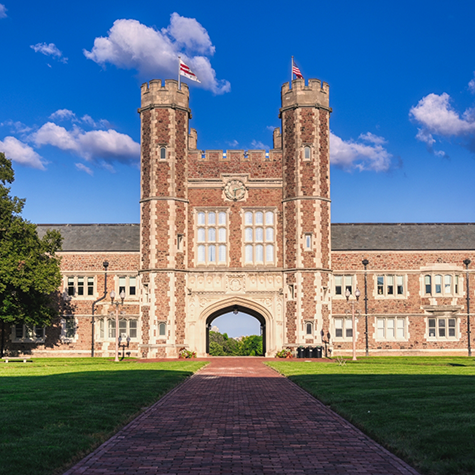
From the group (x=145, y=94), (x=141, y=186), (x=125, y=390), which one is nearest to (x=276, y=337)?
(x=141, y=186)

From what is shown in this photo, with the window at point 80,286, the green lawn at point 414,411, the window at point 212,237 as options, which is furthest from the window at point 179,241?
the green lawn at point 414,411

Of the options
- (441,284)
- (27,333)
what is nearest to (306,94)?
(441,284)

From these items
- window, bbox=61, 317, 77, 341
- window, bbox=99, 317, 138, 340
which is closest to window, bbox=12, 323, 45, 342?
window, bbox=61, 317, 77, 341

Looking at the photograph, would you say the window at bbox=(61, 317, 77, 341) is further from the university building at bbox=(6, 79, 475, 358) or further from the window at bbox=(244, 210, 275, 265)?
the window at bbox=(244, 210, 275, 265)

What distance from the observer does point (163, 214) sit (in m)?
39.0

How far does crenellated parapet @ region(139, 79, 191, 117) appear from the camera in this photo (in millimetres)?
40062

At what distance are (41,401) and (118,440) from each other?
4.59 meters

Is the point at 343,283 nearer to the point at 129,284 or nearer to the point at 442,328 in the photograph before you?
the point at 442,328

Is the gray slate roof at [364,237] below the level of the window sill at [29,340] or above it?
Result: above

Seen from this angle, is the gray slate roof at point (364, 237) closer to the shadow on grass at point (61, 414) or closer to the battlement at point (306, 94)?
the battlement at point (306, 94)

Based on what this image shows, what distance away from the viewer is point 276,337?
39.1 metres

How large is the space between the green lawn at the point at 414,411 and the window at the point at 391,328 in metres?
20.1

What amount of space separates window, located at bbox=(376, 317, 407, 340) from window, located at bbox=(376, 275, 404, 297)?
1645mm

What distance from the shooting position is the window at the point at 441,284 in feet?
137
